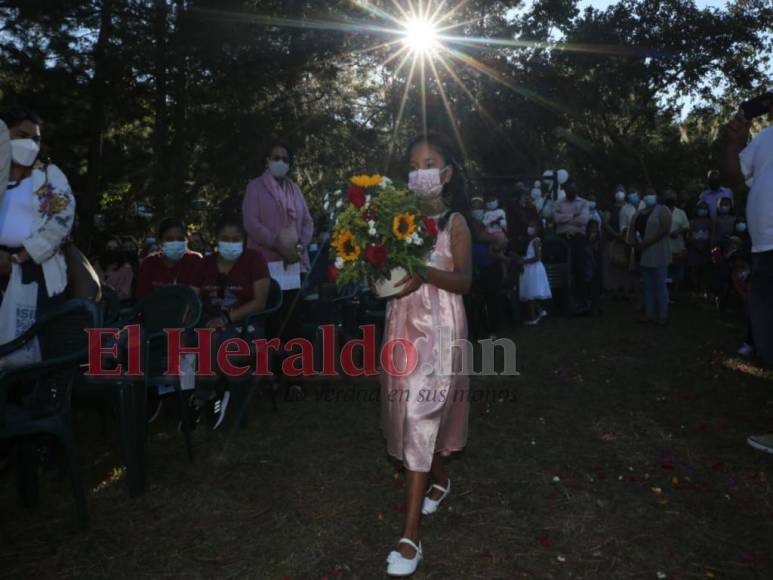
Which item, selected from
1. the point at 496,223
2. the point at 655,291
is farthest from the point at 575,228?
the point at 655,291

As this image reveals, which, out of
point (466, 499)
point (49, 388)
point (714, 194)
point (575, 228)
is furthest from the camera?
point (714, 194)

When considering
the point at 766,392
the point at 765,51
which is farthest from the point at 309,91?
the point at 765,51

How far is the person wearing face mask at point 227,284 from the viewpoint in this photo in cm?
556

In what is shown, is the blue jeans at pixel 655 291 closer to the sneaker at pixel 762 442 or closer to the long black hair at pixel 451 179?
the sneaker at pixel 762 442

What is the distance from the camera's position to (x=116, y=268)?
849 centimetres

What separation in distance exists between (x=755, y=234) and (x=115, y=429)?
17.6ft

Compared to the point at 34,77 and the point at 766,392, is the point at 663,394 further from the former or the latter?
the point at 34,77

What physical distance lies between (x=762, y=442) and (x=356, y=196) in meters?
3.66

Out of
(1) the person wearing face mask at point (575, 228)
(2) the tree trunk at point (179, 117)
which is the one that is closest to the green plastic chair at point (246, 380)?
(1) the person wearing face mask at point (575, 228)

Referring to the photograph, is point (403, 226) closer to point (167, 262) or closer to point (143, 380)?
point (143, 380)

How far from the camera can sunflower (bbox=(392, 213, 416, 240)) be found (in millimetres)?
3041

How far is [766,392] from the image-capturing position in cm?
625

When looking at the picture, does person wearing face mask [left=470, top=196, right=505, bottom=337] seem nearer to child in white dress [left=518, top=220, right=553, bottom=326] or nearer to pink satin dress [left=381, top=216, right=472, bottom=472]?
child in white dress [left=518, top=220, right=553, bottom=326]

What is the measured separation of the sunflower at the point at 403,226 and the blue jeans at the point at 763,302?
2.84 meters
